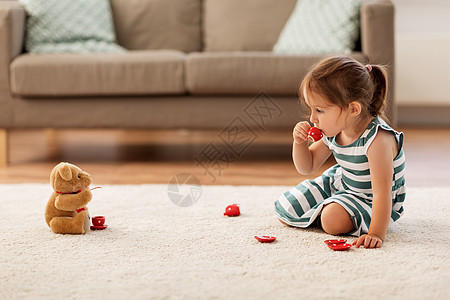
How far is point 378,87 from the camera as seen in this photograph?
4.00 feet

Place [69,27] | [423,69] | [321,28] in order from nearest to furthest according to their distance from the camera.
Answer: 1. [321,28]
2. [69,27]
3. [423,69]

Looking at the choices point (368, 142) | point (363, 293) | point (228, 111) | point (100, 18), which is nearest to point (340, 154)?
point (368, 142)

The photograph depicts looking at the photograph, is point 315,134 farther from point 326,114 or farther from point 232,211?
point 232,211

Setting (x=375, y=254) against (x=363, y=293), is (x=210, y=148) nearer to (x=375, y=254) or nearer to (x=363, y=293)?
(x=375, y=254)

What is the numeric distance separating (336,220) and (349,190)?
11 centimetres

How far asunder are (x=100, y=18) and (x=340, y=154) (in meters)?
1.96

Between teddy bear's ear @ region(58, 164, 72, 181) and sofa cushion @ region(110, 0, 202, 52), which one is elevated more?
sofa cushion @ region(110, 0, 202, 52)

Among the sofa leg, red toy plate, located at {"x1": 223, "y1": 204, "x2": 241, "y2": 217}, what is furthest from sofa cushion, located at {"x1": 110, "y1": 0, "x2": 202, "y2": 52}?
red toy plate, located at {"x1": 223, "y1": 204, "x2": 241, "y2": 217}

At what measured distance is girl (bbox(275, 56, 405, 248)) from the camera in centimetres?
117

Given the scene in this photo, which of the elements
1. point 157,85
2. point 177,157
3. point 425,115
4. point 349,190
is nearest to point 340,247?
point 349,190

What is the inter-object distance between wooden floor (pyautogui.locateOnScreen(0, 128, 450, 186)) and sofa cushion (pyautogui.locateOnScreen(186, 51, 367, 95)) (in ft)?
1.11

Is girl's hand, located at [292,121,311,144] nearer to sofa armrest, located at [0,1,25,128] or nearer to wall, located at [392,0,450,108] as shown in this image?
sofa armrest, located at [0,1,25,128]

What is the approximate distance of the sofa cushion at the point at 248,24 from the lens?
2.95 m

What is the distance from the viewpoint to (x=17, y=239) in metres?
1.20
